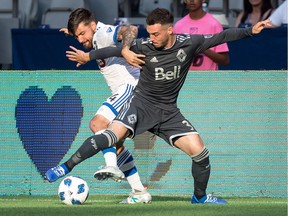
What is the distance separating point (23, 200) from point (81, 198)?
1.37 metres

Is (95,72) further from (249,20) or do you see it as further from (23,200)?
(249,20)

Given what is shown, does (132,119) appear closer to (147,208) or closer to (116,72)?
(147,208)

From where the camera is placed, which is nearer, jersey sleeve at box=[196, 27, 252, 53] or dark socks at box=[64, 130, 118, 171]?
Result: dark socks at box=[64, 130, 118, 171]

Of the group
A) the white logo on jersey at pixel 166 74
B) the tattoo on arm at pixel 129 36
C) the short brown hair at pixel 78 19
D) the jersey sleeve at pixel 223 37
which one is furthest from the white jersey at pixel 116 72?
the jersey sleeve at pixel 223 37

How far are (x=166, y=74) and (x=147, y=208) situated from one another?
1.51m

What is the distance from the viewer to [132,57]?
1133 centimetres

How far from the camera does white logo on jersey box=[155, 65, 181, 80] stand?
1152 cm

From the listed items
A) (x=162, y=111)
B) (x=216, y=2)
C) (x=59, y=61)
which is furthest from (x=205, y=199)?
(x=216, y=2)

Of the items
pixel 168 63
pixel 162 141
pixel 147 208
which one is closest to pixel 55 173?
pixel 147 208

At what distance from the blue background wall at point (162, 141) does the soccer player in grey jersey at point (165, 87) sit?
5.78ft

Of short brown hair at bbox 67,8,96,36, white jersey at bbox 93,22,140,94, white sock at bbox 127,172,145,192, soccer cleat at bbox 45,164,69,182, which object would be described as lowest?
white sock at bbox 127,172,145,192

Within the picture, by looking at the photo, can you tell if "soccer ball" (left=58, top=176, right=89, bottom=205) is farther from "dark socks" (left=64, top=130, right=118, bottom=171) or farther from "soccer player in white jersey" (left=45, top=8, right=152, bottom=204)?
"soccer player in white jersey" (left=45, top=8, right=152, bottom=204)

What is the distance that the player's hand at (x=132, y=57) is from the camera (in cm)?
1133

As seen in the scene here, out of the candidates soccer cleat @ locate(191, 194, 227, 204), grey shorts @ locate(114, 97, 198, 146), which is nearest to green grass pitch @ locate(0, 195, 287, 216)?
soccer cleat @ locate(191, 194, 227, 204)
